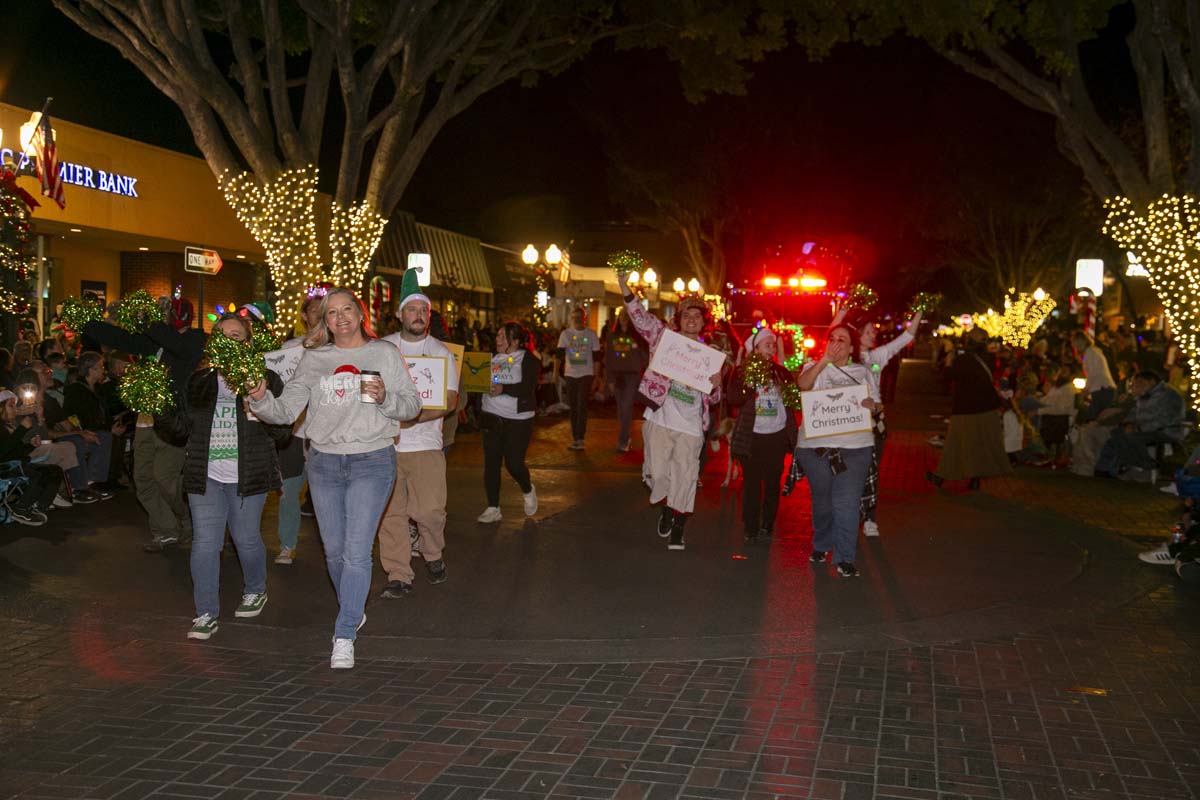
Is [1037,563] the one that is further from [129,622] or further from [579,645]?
[129,622]

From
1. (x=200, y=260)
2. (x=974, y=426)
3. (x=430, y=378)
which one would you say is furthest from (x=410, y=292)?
(x=974, y=426)

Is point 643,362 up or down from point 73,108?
down

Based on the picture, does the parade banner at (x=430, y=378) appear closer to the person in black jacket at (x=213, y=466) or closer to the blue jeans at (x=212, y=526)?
the person in black jacket at (x=213, y=466)

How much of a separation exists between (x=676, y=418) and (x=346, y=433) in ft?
12.8

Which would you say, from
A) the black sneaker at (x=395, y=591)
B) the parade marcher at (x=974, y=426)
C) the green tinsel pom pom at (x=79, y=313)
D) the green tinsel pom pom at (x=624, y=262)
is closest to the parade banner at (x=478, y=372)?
the green tinsel pom pom at (x=624, y=262)

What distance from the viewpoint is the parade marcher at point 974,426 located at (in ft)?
45.4

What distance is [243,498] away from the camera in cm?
702

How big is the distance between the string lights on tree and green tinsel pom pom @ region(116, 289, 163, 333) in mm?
12965

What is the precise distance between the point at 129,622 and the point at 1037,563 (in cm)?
701

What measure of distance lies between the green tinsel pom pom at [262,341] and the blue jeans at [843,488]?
423 cm

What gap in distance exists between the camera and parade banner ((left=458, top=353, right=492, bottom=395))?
1060cm

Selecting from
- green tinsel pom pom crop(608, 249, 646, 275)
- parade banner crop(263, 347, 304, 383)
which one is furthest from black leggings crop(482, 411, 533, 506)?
parade banner crop(263, 347, 304, 383)

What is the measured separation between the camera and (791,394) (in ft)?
32.1

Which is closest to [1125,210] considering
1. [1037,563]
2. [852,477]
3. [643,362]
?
[643,362]
